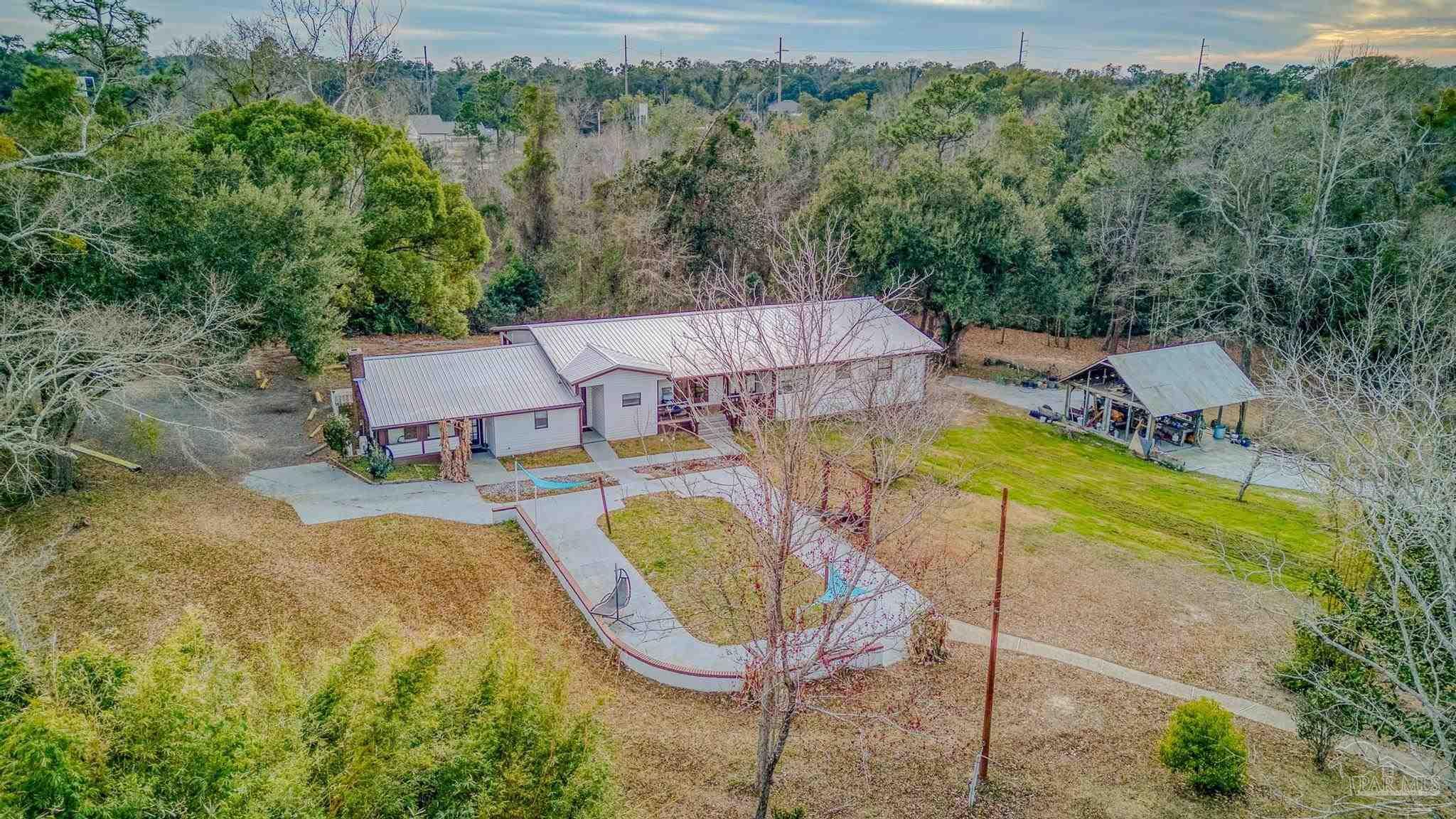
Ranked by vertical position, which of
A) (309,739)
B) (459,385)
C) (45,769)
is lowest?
(459,385)

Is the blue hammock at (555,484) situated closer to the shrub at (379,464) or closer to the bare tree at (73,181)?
the shrub at (379,464)

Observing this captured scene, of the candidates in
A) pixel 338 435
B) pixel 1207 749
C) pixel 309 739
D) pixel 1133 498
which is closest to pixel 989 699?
pixel 1207 749

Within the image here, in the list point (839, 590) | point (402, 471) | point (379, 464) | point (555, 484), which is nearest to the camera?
point (839, 590)

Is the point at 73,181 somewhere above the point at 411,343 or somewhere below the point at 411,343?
above

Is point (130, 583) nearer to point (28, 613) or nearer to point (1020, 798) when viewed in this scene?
point (28, 613)

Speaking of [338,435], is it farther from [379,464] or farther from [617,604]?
[617,604]

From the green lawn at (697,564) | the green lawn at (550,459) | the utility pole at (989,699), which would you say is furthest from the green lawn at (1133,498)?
the green lawn at (550,459)

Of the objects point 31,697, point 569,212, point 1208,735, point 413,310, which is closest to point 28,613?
point 31,697
